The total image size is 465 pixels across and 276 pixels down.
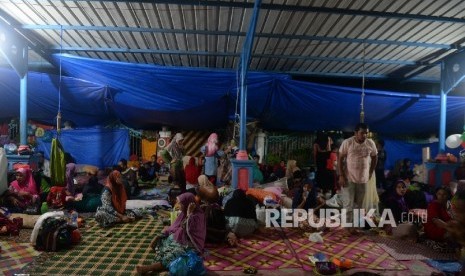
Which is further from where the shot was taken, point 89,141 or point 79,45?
point 89,141

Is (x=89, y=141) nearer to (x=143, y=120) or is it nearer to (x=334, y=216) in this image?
(x=143, y=120)

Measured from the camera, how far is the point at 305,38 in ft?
20.2

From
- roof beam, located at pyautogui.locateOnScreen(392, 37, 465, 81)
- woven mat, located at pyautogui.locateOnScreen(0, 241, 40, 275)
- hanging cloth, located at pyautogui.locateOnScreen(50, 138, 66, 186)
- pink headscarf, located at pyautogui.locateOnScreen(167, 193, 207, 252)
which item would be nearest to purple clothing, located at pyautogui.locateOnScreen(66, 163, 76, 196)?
hanging cloth, located at pyautogui.locateOnScreen(50, 138, 66, 186)

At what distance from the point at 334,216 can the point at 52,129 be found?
30.5ft

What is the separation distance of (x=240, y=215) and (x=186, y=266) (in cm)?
163

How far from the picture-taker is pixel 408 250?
14.3 feet

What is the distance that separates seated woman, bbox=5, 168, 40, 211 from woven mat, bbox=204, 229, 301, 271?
369cm

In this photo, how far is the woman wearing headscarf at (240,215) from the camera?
15.4 ft

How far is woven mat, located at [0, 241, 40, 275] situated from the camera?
348 cm

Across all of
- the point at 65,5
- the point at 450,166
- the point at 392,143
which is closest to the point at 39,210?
the point at 65,5

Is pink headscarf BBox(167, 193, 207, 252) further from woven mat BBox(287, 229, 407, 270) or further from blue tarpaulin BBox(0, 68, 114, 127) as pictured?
blue tarpaulin BBox(0, 68, 114, 127)

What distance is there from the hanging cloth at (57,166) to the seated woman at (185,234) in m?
3.57

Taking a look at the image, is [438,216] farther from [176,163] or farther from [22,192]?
[22,192]

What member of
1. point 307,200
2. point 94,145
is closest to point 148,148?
point 94,145
